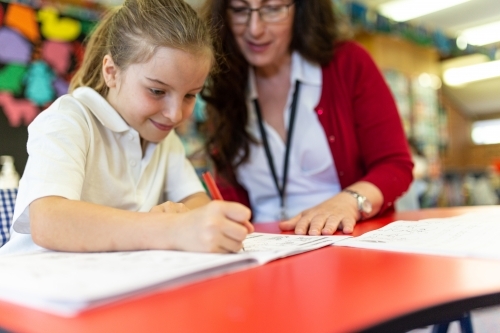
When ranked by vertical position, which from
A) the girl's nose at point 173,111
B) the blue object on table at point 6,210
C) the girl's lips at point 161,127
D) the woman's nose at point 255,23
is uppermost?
the woman's nose at point 255,23

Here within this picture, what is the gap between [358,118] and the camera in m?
1.29

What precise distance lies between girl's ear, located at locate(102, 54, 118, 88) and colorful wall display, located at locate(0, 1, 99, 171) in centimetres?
95

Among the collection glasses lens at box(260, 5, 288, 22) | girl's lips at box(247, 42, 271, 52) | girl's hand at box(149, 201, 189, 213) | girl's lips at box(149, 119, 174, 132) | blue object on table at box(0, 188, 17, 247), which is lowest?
blue object on table at box(0, 188, 17, 247)

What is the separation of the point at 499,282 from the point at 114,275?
355 millimetres

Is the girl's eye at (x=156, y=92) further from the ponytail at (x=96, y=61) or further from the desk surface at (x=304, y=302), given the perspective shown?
the desk surface at (x=304, y=302)

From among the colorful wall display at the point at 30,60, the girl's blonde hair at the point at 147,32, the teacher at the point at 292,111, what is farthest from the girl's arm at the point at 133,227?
the colorful wall display at the point at 30,60

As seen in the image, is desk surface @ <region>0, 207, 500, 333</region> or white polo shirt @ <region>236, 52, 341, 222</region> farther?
white polo shirt @ <region>236, 52, 341, 222</region>

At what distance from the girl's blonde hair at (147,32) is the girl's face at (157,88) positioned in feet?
0.05

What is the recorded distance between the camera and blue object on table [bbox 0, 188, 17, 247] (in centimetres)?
103

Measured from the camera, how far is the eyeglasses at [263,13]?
1.20 meters

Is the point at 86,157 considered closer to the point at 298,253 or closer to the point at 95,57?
the point at 95,57

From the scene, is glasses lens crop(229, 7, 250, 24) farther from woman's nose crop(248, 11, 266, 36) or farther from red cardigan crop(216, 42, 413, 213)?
red cardigan crop(216, 42, 413, 213)

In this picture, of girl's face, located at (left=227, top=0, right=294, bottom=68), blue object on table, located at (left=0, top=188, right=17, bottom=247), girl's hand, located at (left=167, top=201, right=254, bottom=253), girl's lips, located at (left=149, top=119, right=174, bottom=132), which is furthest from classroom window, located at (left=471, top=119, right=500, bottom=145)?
girl's hand, located at (left=167, top=201, right=254, bottom=253)

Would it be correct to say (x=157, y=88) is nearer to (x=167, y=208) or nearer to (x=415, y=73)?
(x=167, y=208)
